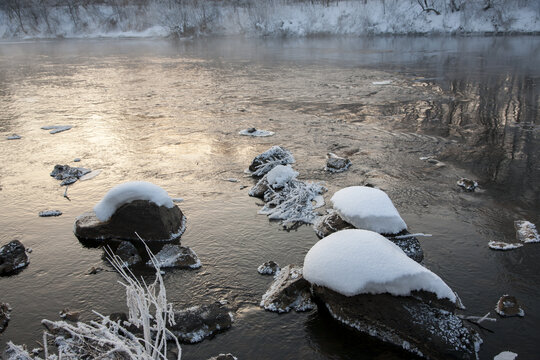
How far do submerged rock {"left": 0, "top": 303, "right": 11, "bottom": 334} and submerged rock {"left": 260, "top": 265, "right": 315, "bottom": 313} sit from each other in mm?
2895

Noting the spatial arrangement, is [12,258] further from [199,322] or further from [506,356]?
[506,356]

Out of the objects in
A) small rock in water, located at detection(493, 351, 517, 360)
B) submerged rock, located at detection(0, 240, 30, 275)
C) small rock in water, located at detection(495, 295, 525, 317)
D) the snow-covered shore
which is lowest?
small rock in water, located at detection(493, 351, 517, 360)

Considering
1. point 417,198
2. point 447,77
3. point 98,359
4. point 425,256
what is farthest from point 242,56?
point 98,359

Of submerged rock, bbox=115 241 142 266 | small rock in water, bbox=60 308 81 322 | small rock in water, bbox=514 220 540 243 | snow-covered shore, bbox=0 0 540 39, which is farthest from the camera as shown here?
snow-covered shore, bbox=0 0 540 39

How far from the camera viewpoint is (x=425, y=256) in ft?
19.8

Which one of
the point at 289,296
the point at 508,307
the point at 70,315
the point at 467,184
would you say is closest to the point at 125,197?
the point at 70,315

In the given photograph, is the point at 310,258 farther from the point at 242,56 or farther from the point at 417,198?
the point at 242,56

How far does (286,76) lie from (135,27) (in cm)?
Answer: 3721

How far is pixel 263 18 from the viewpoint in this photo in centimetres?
4656

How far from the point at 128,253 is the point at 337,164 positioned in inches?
182

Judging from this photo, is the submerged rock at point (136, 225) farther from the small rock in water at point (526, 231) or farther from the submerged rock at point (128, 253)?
the small rock in water at point (526, 231)

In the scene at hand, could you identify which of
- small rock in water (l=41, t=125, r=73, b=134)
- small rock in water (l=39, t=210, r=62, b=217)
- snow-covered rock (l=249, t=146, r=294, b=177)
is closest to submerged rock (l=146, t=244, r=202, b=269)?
small rock in water (l=39, t=210, r=62, b=217)

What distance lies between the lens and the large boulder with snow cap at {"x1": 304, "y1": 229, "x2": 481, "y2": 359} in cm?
437

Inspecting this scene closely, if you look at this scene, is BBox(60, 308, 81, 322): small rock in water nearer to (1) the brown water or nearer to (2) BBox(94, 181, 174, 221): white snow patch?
(1) the brown water
